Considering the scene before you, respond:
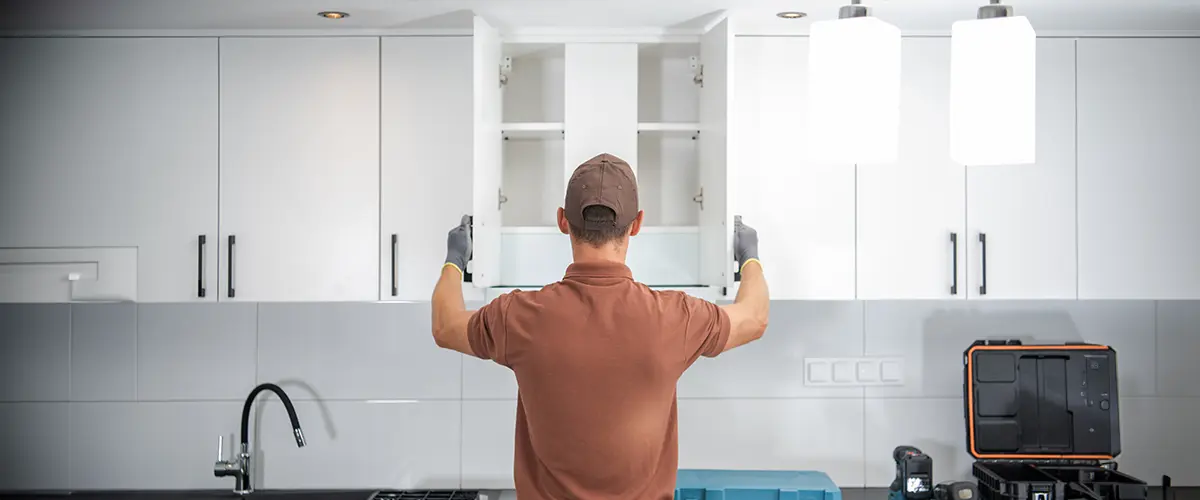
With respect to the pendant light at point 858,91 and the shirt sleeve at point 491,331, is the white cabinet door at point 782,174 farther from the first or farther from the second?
the pendant light at point 858,91

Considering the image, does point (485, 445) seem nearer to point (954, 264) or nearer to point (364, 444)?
point (364, 444)

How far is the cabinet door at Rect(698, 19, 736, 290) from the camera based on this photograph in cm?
212

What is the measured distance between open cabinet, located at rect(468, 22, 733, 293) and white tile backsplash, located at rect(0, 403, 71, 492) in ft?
5.02

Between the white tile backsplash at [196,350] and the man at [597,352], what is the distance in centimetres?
130

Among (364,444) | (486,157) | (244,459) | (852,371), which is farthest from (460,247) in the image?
(852,371)

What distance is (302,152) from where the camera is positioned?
2.39 meters

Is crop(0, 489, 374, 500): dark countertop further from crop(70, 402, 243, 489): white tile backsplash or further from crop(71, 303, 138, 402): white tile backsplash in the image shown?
crop(71, 303, 138, 402): white tile backsplash

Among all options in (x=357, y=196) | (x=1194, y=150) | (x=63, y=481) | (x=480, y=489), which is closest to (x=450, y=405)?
(x=480, y=489)

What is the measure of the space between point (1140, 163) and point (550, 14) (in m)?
1.66

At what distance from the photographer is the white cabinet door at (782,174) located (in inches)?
92.0

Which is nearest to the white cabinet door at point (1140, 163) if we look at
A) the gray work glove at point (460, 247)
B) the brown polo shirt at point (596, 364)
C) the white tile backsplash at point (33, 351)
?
the brown polo shirt at point (596, 364)

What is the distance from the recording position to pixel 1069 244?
2.38m

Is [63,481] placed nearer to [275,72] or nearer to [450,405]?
[450,405]

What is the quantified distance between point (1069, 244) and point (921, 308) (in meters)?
0.49
